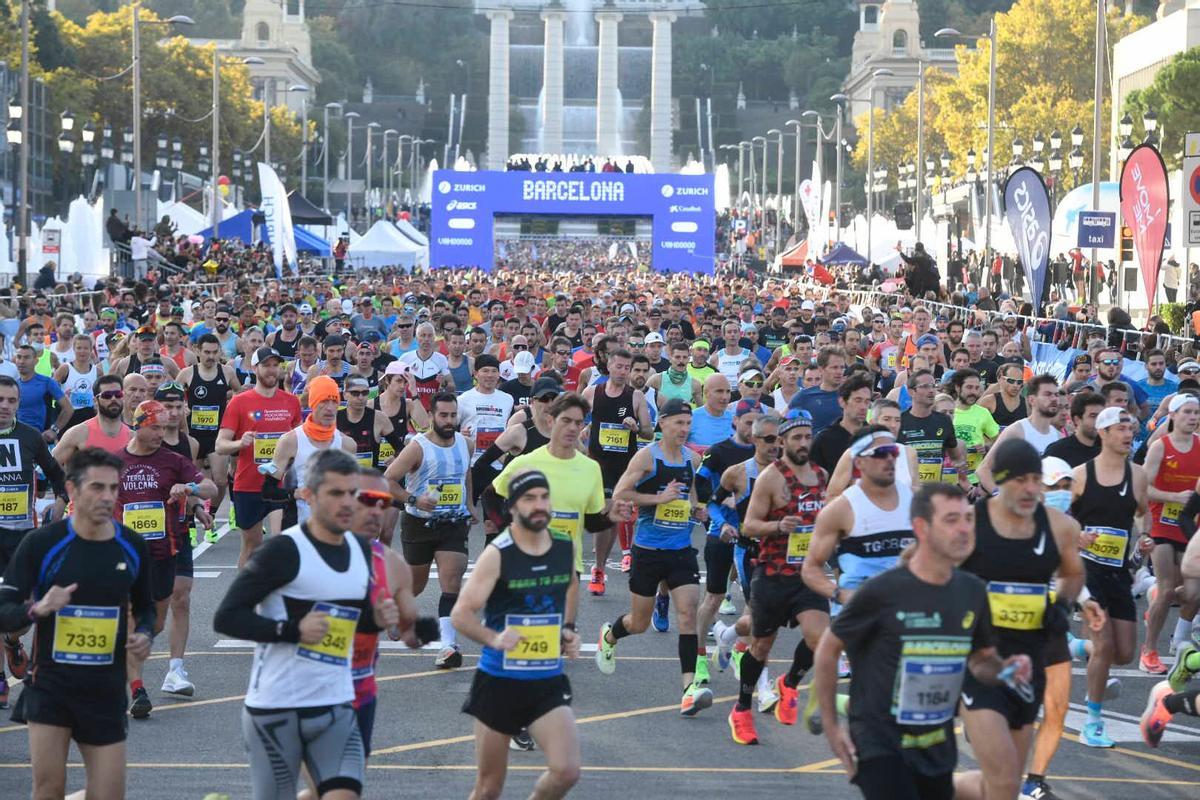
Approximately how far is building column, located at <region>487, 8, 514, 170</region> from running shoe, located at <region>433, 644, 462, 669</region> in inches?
5889

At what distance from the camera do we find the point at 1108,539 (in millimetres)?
10727

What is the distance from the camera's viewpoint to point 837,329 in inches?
990

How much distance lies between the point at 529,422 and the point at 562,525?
10.8 ft

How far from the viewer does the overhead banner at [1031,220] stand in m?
25.2

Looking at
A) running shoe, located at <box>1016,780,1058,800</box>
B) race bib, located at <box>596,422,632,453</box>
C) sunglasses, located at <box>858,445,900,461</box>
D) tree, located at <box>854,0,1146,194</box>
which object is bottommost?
running shoe, located at <box>1016,780,1058,800</box>

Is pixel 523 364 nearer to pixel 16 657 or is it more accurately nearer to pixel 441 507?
pixel 441 507

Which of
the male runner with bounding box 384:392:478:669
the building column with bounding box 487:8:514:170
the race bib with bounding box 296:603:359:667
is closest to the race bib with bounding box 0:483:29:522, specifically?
the male runner with bounding box 384:392:478:669

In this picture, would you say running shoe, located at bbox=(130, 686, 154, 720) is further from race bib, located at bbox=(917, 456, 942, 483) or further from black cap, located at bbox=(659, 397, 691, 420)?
race bib, located at bbox=(917, 456, 942, 483)

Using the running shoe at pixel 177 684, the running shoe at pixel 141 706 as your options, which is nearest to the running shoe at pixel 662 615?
the running shoe at pixel 177 684

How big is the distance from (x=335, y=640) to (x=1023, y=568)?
276cm

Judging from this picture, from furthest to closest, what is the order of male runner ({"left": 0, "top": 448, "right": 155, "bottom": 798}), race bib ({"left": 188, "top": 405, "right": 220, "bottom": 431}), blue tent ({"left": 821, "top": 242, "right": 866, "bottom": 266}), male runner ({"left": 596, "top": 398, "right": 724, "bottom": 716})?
blue tent ({"left": 821, "top": 242, "right": 866, "bottom": 266})
race bib ({"left": 188, "top": 405, "right": 220, "bottom": 431})
male runner ({"left": 596, "top": 398, "right": 724, "bottom": 716})
male runner ({"left": 0, "top": 448, "right": 155, "bottom": 798})

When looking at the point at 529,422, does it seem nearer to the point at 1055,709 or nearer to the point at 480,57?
the point at 1055,709

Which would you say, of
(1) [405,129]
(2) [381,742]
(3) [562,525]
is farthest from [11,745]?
(1) [405,129]

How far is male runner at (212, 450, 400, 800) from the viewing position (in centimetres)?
707
